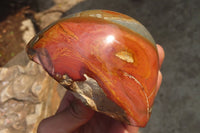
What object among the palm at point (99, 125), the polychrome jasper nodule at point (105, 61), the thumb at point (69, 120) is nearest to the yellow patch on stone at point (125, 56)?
the polychrome jasper nodule at point (105, 61)

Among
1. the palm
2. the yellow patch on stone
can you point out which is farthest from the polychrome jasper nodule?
the palm

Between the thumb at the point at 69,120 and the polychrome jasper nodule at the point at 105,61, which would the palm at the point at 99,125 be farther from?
the polychrome jasper nodule at the point at 105,61

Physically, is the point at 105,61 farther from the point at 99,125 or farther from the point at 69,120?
the point at 99,125

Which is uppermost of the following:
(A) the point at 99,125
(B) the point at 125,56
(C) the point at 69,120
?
(B) the point at 125,56

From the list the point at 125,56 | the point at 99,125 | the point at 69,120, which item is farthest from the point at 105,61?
the point at 99,125

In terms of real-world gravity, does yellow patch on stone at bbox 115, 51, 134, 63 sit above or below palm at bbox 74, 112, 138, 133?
above

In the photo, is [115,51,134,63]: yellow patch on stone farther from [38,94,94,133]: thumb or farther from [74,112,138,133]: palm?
[74,112,138,133]: palm

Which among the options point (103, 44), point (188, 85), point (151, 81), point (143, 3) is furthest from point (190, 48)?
point (103, 44)

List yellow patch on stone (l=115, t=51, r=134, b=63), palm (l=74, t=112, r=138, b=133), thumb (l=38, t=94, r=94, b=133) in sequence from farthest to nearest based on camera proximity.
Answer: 1. palm (l=74, t=112, r=138, b=133)
2. thumb (l=38, t=94, r=94, b=133)
3. yellow patch on stone (l=115, t=51, r=134, b=63)

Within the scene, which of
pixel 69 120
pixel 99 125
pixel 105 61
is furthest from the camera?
pixel 99 125
